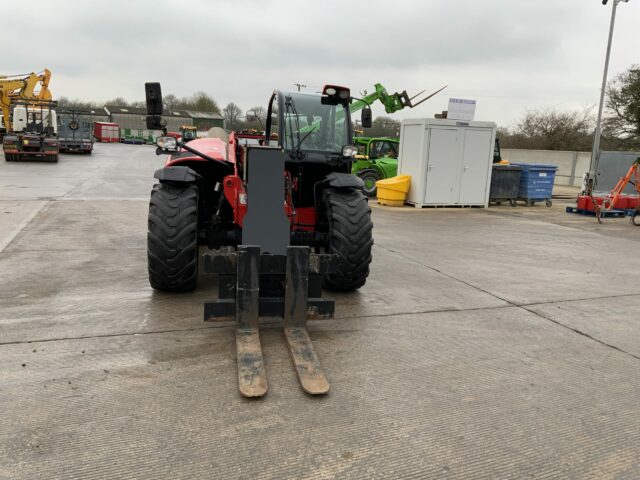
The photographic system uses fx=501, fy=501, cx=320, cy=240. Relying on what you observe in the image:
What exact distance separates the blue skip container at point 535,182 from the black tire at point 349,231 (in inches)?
501

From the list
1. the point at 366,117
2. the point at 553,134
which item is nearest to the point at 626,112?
the point at 553,134

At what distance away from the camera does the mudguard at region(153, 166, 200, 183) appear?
486cm

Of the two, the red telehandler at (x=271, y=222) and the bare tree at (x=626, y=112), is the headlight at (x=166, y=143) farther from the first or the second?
the bare tree at (x=626, y=112)

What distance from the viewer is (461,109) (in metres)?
14.5

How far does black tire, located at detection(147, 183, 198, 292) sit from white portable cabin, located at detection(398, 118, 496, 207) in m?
10.4

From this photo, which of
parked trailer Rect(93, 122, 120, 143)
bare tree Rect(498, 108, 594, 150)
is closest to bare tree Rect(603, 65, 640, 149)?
bare tree Rect(498, 108, 594, 150)

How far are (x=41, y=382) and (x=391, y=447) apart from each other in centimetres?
225

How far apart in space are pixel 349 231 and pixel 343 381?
5.99 feet

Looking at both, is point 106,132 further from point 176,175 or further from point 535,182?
point 176,175

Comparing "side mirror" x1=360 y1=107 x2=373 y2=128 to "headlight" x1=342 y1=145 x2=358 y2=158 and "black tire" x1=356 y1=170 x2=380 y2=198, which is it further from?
"black tire" x1=356 y1=170 x2=380 y2=198

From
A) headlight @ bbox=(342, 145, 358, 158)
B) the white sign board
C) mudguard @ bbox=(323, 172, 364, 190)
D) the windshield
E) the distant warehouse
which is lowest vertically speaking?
mudguard @ bbox=(323, 172, 364, 190)

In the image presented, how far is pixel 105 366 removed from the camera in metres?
3.50

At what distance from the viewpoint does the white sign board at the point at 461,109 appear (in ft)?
47.2

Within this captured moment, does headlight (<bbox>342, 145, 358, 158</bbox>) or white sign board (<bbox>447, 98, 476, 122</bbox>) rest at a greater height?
white sign board (<bbox>447, 98, 476, 122</bbox>)
